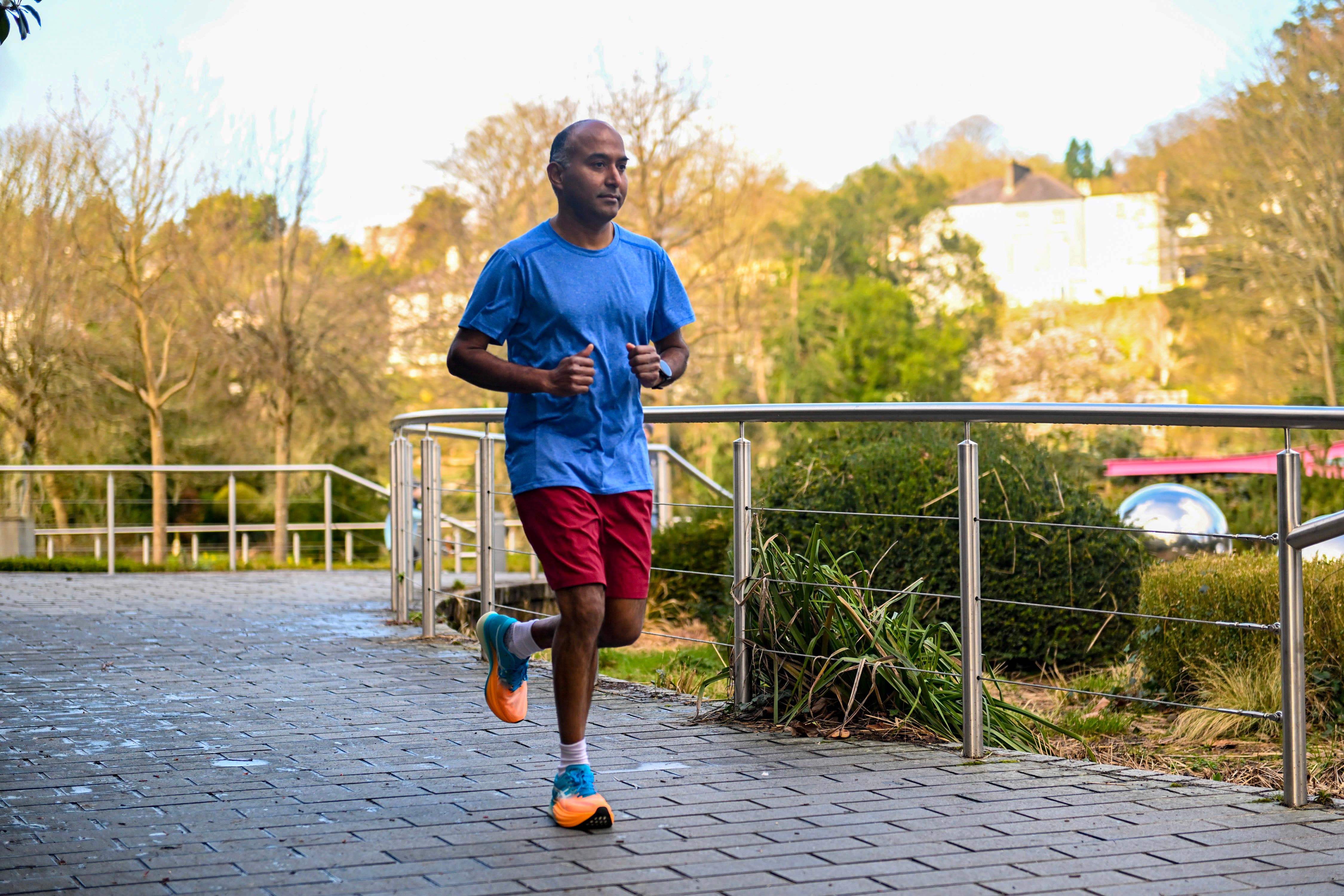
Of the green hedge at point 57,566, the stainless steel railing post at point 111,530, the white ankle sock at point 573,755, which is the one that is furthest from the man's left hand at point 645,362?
the green hedge at point 57,566

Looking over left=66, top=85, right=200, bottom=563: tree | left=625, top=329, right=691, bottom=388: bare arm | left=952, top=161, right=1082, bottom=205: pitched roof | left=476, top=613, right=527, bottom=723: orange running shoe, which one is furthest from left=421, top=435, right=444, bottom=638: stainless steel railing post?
left=952, top=161, right=1082, bottom=205: pitched roof

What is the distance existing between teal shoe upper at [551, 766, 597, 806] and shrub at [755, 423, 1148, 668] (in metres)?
3.83

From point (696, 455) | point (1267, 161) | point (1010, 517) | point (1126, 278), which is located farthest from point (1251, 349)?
point (1126, 278)

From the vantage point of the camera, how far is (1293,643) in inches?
145

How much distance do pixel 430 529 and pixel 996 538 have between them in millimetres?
3041

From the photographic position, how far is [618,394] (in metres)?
3.68

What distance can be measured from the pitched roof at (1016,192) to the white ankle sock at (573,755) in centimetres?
9195

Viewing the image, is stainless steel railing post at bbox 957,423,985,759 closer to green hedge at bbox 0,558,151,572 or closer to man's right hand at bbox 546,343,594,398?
man's right hand at bbox 546,343,594,398

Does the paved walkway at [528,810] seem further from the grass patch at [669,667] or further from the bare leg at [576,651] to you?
the grass patch at [669,667]

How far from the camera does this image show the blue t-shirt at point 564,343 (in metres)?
3.61

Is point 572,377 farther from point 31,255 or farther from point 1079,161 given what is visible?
point 1079,161

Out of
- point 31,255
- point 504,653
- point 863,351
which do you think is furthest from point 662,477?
point 863,351

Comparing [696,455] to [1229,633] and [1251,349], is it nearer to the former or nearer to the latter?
[1251,349]

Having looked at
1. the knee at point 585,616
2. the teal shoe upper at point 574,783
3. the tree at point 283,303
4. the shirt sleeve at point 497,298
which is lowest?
the teal shoe upper at point 574,783
